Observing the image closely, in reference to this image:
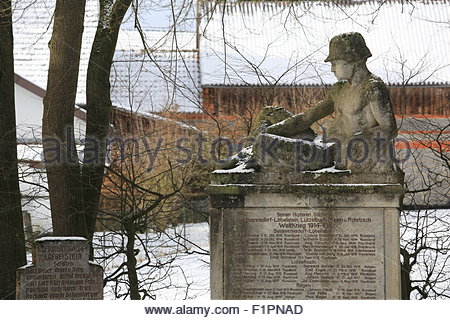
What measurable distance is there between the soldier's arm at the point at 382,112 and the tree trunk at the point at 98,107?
4543mm

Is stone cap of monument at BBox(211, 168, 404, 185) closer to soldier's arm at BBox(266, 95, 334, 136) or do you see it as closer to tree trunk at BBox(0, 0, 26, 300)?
soldier's arm at BBox(266, 95, 334, 136)

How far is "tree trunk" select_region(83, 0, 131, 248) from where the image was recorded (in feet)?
37.7

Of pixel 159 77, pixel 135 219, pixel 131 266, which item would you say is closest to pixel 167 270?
pixel 131 266

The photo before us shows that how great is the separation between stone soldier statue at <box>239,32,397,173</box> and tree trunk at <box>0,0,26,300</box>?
4284mm

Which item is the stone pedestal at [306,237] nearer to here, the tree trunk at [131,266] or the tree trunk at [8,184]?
the tree trunk at [131,266]

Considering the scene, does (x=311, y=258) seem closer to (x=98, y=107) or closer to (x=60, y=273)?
(x=60, y=273)

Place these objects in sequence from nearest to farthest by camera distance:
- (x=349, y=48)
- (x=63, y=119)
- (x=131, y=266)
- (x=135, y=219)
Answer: (x=349, y=48), (x=63, y=119), (x=131, y=266), (x=135, y=219)

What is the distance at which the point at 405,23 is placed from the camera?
81.8ft

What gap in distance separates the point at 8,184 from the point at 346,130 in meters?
5.19

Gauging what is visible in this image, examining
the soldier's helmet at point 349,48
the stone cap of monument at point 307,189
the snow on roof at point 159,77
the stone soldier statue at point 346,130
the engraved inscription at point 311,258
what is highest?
the snow on roof at point 159,77

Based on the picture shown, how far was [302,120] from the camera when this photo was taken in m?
8.75

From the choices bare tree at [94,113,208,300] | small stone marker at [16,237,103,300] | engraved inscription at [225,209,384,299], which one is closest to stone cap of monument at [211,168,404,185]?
engraved inscription at [225,209,384,299]

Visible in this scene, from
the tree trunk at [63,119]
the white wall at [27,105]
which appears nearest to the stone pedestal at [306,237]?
the tree trunk at [63,119]

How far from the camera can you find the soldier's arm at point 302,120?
867 centimetres
